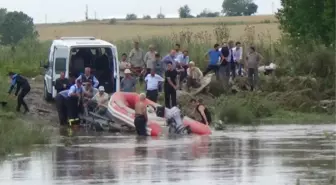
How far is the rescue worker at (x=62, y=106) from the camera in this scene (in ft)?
107

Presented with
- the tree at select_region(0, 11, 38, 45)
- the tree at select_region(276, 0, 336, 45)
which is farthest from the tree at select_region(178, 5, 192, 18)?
the tree at select_region(276, 0, 336, 45)

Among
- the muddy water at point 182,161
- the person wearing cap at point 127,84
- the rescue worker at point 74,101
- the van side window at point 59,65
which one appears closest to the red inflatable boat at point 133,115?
the muddy water at point 182,161

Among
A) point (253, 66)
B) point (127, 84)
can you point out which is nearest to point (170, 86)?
point (127, 84)

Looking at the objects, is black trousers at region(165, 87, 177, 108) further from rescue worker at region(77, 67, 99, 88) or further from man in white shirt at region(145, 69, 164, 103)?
rescue worker at region(77, 67, 99, 88)

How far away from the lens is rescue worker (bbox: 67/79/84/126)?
1273 inches

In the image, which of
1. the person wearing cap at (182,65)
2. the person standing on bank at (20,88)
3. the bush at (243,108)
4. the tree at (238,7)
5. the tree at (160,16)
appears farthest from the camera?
the tree at (238,7)

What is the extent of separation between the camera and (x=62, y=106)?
107 ft

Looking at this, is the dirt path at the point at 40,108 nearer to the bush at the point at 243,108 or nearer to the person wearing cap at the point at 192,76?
the person wearing cap at the point at 192,76

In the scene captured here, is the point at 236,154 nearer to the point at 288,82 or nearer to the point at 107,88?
the point at 107,88

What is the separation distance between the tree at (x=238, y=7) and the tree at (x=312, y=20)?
10403 centimetres

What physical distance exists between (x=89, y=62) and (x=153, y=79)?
226cm

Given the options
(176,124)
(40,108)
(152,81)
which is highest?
(152,81)

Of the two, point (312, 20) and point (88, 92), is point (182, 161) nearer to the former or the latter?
point (88, 92)

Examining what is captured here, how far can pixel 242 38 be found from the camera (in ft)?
170
